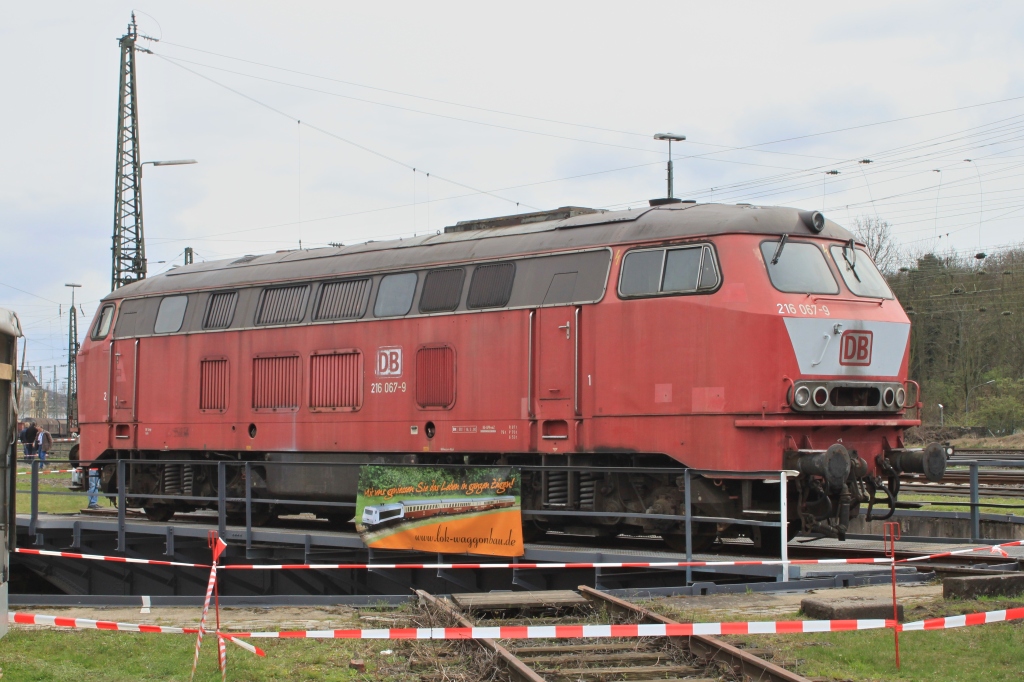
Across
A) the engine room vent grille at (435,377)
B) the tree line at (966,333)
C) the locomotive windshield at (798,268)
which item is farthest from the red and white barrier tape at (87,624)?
the tree line at (966,333)

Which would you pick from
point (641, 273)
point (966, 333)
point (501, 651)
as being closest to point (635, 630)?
point (501, 651)

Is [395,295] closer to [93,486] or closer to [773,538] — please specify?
[773,538]

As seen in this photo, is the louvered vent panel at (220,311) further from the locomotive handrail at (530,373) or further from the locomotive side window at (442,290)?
the locomotive handrail at (530,373)

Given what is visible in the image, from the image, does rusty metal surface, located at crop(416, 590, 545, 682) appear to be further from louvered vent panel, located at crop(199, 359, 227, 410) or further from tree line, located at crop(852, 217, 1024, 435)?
tree line, located at crop(852, 217, 1024, 435)

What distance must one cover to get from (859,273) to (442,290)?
548 centimetres

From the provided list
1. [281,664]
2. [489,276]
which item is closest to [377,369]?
[489,276]

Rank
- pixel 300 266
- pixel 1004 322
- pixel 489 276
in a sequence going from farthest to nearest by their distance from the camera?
pixel 1004 322 < pixel 300 266 < pixel 489 276

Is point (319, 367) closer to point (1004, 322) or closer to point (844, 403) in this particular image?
point (844, 403)

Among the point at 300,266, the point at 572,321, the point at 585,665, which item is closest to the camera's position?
the point at 585,665

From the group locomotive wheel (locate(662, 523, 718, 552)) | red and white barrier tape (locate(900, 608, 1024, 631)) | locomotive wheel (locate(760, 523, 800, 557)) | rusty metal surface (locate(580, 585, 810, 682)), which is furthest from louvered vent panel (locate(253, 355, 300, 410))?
red and white barrier tape (locate(900, 608, 1024, 631))

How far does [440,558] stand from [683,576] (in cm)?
323

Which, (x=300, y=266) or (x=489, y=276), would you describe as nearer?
(x=489, y=276)

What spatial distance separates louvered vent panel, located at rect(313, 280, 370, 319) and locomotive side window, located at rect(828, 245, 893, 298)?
6.70m

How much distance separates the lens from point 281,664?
27.6ft
